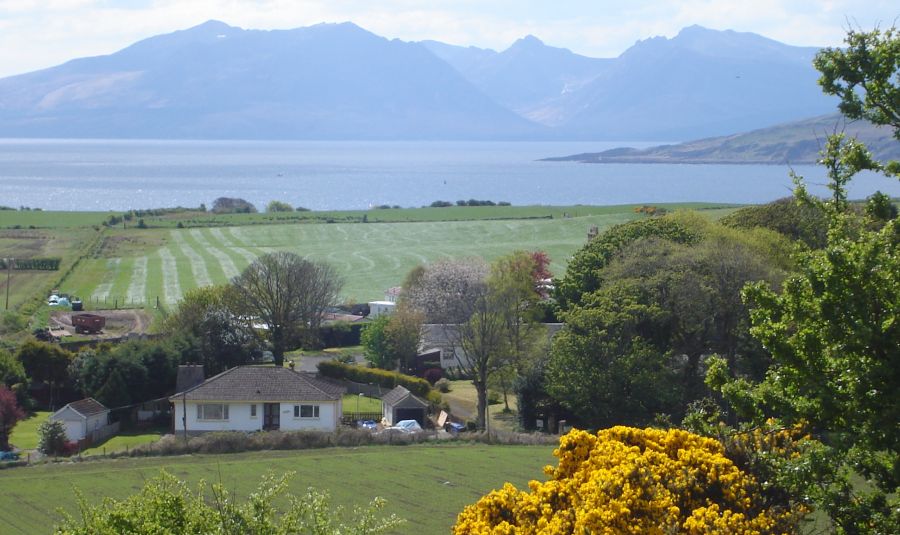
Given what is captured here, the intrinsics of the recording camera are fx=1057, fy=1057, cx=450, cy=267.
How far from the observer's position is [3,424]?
1257 inches

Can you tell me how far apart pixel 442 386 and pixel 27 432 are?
1619 centimetres

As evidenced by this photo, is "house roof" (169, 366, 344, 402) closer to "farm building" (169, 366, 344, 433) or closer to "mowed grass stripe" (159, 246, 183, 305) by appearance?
"farm building" (169, 366, 344, 433)

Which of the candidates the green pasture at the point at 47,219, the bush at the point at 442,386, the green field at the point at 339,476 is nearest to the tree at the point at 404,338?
the bush at the point at 442,386

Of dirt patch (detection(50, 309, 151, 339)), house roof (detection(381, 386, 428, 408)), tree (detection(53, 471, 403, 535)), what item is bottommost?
house roof (detection(381, 386, 428, 408))

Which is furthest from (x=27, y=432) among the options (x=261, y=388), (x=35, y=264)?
(x=35, y=264)

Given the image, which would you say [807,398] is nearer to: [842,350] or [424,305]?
[842,350]

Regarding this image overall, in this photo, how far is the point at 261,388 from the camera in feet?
117

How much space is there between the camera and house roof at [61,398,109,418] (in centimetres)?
3381

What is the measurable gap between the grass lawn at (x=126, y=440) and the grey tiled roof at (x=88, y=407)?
3.48ft

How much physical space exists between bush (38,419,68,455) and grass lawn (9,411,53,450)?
4.25 feet

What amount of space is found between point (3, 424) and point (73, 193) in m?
152

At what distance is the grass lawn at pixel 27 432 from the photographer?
3195 cm

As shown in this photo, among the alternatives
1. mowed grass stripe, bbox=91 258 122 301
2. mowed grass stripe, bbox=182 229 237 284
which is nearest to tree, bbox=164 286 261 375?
mowed grass stripe, bbox=91 258 122 301

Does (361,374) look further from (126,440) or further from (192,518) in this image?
(192,518)
